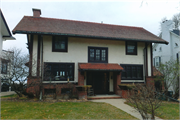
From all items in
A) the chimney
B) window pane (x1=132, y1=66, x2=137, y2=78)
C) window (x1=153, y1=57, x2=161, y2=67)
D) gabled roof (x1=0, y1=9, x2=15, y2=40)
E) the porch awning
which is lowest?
window pane (x1=132, y1=66, x2=137, y2=78)

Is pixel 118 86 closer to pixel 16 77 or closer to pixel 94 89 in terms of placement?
pixel 94 89

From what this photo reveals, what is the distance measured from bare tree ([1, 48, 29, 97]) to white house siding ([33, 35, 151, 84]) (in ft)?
5.81

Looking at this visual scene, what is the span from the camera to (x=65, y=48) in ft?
40.6

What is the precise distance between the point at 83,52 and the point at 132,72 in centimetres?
496

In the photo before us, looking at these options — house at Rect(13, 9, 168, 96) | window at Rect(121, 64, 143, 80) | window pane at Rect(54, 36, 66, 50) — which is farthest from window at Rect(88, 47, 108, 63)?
window pane at Rect(54, 36, 66, 50)

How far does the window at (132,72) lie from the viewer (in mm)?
13431

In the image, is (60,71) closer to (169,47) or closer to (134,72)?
(134,72)

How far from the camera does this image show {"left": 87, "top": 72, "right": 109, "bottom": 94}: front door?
12.9 m

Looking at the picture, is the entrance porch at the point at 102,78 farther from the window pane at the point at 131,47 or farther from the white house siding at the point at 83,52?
the window pane at the point at 131,47

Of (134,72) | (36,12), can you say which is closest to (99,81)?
(134,72)

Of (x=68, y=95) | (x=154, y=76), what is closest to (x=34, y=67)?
(x=68, y=95)

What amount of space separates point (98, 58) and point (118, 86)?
298 cm

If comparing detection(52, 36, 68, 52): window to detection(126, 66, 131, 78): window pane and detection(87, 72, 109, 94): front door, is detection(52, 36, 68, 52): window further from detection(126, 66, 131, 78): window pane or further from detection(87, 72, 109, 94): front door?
detection(126, 66, 131, 78): window pane

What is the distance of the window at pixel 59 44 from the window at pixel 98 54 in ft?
7.14
